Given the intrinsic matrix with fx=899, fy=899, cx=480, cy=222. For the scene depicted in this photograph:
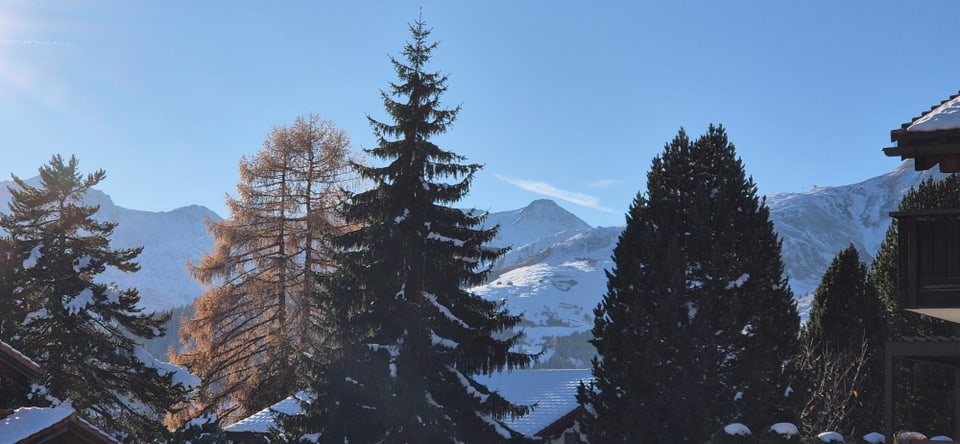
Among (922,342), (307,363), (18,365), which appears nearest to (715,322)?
(922,342)

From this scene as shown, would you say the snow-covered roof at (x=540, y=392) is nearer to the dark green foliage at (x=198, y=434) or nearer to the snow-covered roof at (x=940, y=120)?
the dark green foliage at (x=198, y=434)

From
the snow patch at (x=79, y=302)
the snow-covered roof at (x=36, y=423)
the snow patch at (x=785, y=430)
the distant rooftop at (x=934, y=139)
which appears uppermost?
the distant rooftop at (x=934, y=139)

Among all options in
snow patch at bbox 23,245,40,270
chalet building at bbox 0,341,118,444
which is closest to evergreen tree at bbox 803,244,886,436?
chalet building at bbox 0,341,118,444

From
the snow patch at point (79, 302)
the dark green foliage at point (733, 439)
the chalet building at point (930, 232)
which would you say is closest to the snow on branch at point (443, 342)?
the dark green foliage at point (733, 439)

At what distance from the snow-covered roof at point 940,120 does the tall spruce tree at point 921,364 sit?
15.1 meters

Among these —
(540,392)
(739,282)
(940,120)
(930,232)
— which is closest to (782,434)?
(930,232)

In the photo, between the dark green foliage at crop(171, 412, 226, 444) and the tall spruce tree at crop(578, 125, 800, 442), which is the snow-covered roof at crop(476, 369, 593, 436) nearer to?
the tall spruce tree at crop(578, 125, 800, 442)

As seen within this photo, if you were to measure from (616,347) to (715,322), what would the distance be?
9.26 feet

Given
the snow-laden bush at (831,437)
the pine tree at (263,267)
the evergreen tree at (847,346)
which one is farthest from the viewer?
the pine tree at (263,267)

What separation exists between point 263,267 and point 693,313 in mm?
18653

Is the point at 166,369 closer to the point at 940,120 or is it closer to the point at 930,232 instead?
the point at 930,232

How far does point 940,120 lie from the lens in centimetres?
1259

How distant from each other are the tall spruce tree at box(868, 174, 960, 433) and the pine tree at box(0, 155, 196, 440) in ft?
74.7

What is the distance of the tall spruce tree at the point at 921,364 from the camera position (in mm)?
27998
